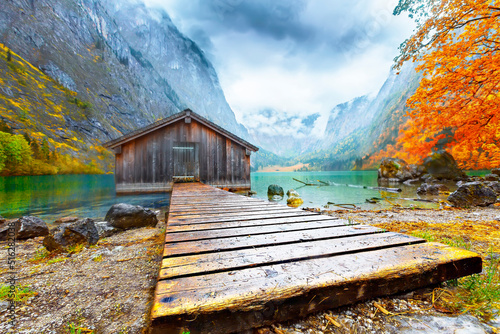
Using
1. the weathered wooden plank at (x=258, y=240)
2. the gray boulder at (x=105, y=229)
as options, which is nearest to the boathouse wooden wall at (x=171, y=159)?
the gray boulder at (x=105, y=229)

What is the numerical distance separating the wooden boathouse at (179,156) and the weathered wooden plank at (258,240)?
1085 cm

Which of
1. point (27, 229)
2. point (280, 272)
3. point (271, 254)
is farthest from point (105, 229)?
point (280, 272)

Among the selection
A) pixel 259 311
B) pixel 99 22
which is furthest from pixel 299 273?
pixel 99 22

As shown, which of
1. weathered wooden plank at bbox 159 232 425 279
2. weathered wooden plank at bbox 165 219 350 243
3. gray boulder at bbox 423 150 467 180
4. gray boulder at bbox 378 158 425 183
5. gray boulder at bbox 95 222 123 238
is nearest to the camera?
weathered wooden plank at bbox 159 232 425 279

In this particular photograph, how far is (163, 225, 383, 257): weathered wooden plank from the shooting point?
5.40ft

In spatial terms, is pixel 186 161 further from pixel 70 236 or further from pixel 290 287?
pixel 290 287

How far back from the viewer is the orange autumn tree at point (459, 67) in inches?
219

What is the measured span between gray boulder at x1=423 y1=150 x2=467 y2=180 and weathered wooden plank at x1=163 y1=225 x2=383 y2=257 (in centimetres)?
3166

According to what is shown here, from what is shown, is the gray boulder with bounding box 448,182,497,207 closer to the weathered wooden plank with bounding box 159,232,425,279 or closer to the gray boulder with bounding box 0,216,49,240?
the weathered wooden plank with bounding box 159,232,425,279

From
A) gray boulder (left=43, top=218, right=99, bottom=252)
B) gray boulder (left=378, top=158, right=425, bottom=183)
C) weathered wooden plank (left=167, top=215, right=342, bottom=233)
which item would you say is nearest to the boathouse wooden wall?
gray boulder (left=43, top=218, right=99, bottom=252)

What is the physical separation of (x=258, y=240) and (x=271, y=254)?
362 mm

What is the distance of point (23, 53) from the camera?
179 ft

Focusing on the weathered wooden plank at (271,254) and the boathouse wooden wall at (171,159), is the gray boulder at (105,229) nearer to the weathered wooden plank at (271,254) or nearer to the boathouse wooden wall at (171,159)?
the weathered wooden plank at (271,254)

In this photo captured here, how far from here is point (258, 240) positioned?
6.21 ft
